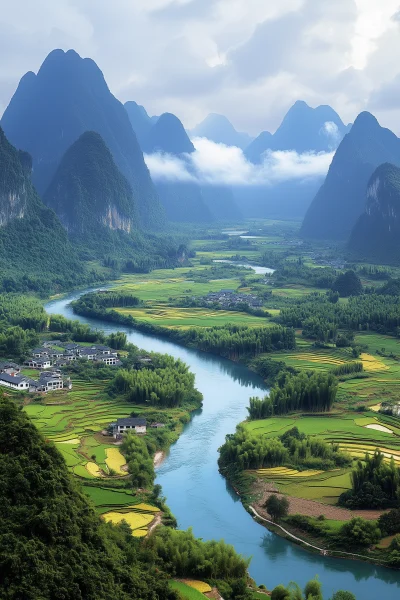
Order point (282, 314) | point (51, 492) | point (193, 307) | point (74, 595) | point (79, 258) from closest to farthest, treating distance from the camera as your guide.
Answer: point (74, 595), point (51, 492), point (282, 314), point (193, 307), point (79, 258)

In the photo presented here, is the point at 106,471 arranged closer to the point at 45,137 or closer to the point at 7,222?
the point at 7,222

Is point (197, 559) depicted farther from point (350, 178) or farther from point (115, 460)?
point (350, 178)

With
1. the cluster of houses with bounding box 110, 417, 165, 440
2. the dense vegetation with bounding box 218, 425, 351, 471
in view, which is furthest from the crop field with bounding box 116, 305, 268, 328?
the dense vegetation with bounding box 218, 425, 351, 471

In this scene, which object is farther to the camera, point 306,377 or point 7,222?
point 7,222

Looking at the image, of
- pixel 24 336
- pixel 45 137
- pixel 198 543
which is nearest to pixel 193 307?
pixel 24 336

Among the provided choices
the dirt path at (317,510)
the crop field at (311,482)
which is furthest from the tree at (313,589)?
the crop field at (311,482)

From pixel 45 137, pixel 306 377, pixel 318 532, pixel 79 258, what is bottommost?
pixel 318 532

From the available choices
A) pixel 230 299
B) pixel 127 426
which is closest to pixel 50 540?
pixel 127 426
